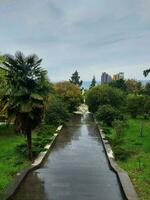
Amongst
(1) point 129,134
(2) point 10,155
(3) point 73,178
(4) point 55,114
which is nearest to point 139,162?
(3) point 73,178

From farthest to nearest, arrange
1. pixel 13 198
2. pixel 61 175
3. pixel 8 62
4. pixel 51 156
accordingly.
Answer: pixel 51 156 → pixel 8 62 → pixel 61 175 → pixel 13 198

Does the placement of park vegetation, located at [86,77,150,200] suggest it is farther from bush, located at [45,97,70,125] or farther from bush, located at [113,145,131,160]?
bush, located at [45,97,70,125]

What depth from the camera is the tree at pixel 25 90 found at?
20.2m

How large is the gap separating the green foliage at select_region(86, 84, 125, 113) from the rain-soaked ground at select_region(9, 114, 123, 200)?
98.5ft

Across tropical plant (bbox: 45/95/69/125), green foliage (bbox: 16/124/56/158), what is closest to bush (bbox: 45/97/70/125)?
tropical plant (bbox: 45/95/69/125)

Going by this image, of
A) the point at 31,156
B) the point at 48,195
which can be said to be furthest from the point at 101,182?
the point at 31,156

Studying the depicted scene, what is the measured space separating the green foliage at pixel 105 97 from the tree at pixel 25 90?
118 ft

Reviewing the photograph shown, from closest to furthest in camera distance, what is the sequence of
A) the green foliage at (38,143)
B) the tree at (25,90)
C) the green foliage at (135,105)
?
the tree at (25,90) < the green foliage at (38,143) < the green foliage at (135,105)

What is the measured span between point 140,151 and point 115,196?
9.82 metres

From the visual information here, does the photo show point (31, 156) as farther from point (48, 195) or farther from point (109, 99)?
point (109, 99)

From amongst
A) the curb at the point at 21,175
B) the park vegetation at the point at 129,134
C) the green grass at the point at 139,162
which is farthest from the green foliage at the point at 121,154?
the curb at the point at 21,175

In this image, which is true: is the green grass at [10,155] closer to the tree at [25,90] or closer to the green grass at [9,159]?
the green grass at [9,159]

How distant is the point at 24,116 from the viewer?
20.8 m

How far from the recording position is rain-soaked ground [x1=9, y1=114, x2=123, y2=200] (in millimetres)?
14266
